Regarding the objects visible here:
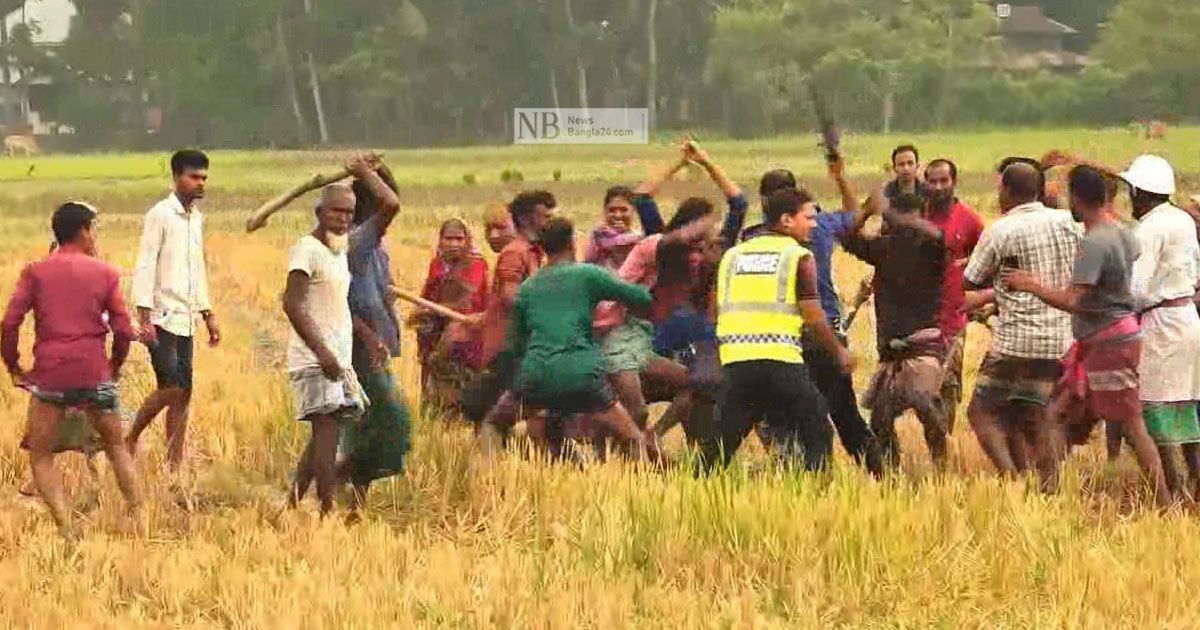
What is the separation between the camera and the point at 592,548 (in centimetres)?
702

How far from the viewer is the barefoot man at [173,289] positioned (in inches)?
353

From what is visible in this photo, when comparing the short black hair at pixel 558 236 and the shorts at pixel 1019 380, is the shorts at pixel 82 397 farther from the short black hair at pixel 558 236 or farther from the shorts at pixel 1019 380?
the shorts at pixel 1019 380

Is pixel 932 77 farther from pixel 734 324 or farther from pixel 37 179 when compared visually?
pixel 734 324

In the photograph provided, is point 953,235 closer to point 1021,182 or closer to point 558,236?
point 1021,182

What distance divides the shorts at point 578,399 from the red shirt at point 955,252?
5.17ft

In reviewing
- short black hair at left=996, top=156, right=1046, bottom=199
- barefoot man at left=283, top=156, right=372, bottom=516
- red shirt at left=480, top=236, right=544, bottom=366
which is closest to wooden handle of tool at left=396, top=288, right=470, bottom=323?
red shirt at left=480, top=236, right=544, bottom=366

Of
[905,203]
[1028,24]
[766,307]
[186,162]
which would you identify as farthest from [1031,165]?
[1028,24]

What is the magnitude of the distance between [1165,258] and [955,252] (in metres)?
1.10

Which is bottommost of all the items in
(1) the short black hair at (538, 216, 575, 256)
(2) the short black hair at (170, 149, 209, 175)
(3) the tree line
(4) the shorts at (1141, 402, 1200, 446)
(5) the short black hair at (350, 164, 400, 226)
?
(4) the shorts at (1141, 402, 1200, 446)

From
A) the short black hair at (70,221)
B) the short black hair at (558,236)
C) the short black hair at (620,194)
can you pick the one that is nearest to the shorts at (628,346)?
the short black hair at (620,194)

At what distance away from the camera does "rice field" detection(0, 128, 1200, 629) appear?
248 inches

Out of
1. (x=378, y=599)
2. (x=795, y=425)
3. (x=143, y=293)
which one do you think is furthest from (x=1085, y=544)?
(x=143, y=293)

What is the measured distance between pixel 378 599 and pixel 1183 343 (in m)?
3.94

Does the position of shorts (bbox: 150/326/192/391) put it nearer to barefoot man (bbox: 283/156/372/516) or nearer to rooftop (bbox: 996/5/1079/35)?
barefoot man (bbox: 283/156/372/516)
